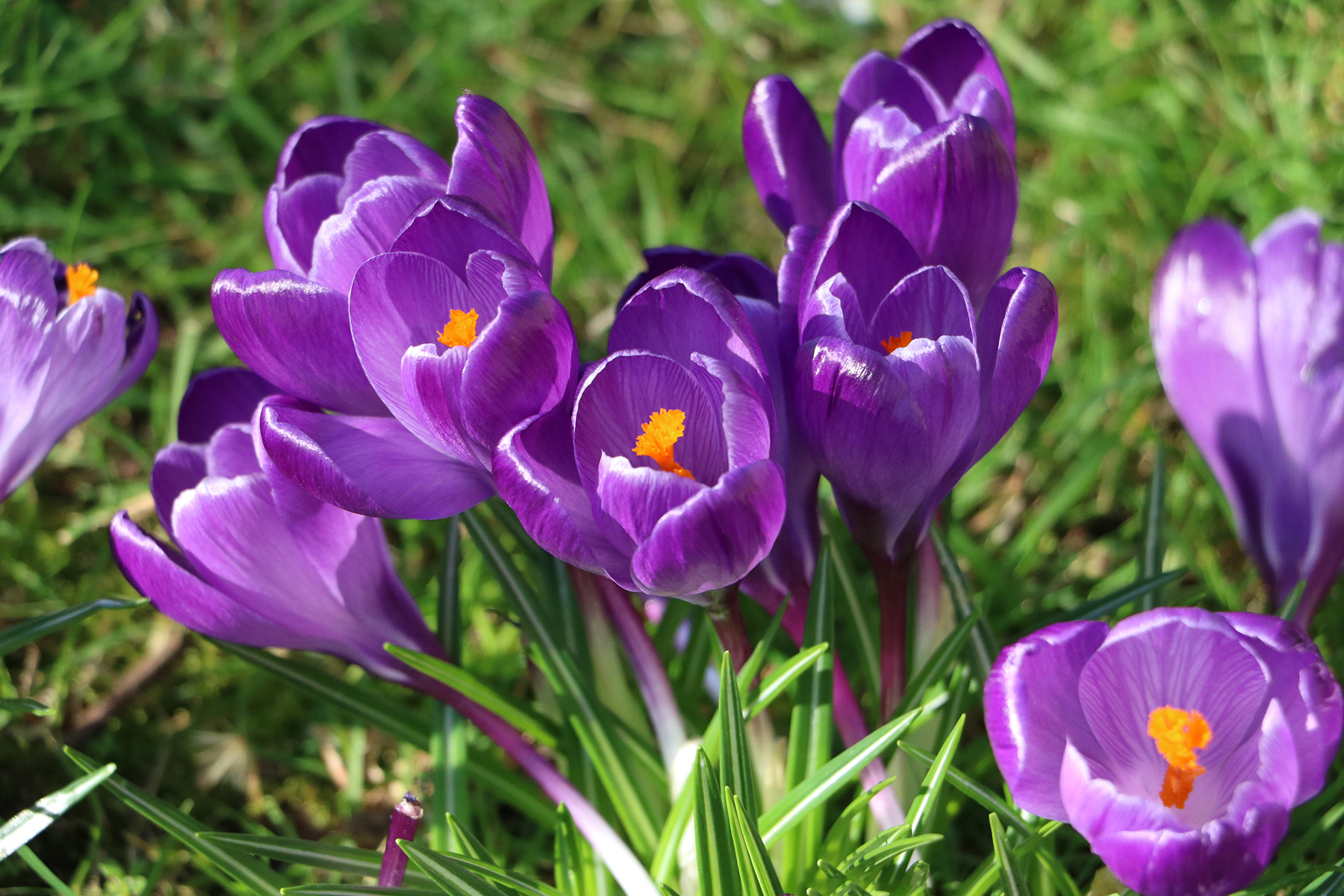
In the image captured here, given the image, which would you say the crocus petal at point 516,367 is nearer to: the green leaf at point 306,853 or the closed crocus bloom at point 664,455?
the closed crocus bloom at point 664,455

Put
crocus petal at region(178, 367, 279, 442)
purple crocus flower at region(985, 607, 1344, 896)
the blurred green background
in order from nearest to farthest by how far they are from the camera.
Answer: purple crocus flower at region(985, 607, 1344, 896), crocus petal at region(178, 367, 279, 442), the blurred green background

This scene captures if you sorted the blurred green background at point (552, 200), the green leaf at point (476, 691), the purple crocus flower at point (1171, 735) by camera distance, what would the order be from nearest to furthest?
the purple crocus flower at point (1171, 735) → the green leaf at point (476, 691) → the blurred green background at point (552, 200)

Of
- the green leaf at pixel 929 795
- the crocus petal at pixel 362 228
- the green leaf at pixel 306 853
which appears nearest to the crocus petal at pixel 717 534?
the green leaf at pixel 929 795

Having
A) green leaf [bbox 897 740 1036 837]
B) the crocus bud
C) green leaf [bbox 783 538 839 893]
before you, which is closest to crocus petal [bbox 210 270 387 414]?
the crocus bud

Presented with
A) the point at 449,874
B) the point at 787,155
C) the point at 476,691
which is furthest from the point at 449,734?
the point at 787,155

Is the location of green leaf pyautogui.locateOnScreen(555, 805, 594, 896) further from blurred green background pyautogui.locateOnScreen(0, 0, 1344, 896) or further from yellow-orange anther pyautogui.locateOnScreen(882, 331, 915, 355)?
yellow-orange anther pyautogui.locateOnScreen(882, 331, 915, 355)

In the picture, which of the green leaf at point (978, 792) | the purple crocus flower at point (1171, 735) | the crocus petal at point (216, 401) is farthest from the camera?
the crocus petal at point (216, 401)

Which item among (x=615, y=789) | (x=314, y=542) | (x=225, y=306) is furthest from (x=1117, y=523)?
(x=225, y=306)
